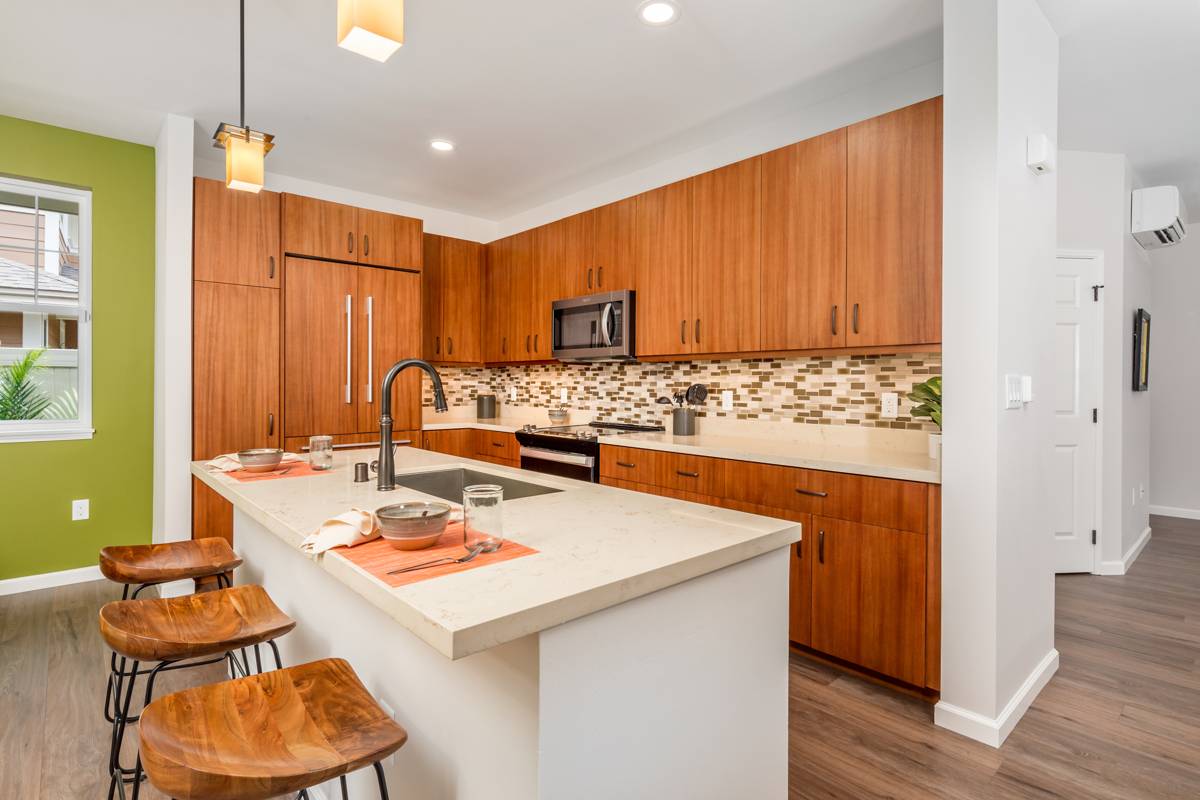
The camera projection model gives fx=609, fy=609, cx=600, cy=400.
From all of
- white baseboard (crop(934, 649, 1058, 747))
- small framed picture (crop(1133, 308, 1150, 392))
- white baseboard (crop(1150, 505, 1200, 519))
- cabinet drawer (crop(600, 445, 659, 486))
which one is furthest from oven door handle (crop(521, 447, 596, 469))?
white baseboard (crop(1150, 505, 1200, 519))

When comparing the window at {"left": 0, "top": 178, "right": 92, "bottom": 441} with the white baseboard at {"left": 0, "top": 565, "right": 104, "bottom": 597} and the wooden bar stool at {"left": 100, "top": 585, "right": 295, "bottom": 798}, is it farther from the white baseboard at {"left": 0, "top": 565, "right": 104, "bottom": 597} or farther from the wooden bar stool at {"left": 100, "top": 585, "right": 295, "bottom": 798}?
the wooden bar stool at {"left": 100, "top": 585, "right": 295, "bottom": 798}

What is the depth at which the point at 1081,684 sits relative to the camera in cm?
244

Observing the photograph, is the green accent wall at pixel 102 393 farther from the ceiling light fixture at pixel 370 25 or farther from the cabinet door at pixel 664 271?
the ceiling light fixture at pixel 370 25

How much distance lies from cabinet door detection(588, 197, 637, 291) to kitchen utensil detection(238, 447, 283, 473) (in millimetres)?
2287

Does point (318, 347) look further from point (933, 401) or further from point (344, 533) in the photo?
point (933, 401)

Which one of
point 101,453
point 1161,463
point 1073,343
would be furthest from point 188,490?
point 1161,463

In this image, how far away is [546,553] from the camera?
3.88 ft

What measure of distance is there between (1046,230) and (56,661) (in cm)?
446

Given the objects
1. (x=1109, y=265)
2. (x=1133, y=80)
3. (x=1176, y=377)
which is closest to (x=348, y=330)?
(x=1133, y=80)

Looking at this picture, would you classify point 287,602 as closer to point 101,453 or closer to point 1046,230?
point 101,453

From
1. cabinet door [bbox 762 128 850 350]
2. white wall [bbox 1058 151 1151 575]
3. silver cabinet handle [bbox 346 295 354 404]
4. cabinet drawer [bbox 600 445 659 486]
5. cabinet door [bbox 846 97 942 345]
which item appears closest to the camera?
cabinet door [bbox 846 97 942 345]

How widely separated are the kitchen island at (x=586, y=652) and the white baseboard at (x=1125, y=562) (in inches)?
148

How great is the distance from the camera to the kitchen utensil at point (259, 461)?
2.11 m

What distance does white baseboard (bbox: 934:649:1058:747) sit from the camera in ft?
6.61
